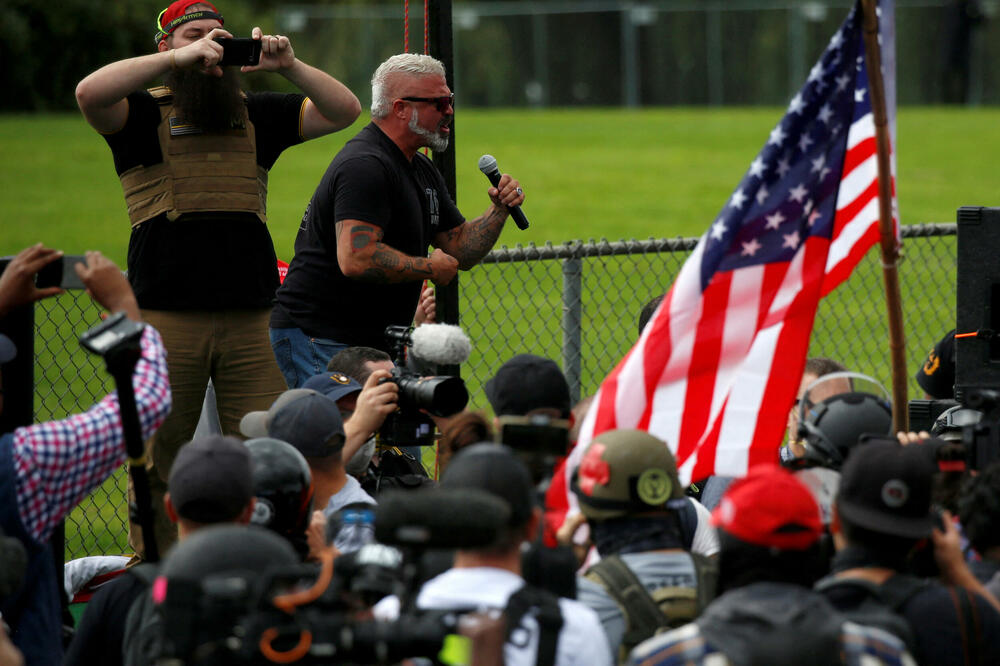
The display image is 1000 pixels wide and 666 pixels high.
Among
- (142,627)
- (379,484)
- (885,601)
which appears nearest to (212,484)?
(142,627)

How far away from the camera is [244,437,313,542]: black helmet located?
4125 millimetres

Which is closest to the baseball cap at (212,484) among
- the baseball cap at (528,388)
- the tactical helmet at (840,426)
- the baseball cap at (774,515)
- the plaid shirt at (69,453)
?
the plaid shirt at (69,453)

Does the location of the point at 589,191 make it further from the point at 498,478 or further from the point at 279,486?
the point at 498,478

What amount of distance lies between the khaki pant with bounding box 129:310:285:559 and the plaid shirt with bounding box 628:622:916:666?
10.9 ft

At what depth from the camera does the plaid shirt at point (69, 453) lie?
4027 mm

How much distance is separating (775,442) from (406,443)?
1.33 meters

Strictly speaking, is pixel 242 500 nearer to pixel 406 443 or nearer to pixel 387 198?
pixel 406 443

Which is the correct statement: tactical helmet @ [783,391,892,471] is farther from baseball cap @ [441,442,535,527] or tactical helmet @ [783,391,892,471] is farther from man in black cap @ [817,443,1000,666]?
baseball cap @ [441,442,535,527]

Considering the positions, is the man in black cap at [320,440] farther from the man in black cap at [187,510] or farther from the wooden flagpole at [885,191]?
the wooden flagpole at [885,191]

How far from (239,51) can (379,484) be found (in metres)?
1.93

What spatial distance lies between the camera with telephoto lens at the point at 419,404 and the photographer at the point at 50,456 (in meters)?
1.05

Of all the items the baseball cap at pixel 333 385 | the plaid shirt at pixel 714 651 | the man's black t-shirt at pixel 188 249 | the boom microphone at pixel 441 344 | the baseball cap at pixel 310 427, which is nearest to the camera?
the plaid shirt at pixel 714 651

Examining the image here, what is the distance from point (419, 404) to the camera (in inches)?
199

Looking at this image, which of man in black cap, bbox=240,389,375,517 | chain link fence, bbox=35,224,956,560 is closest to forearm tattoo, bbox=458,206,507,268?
chain link fence, bbox=35,224,956,560
